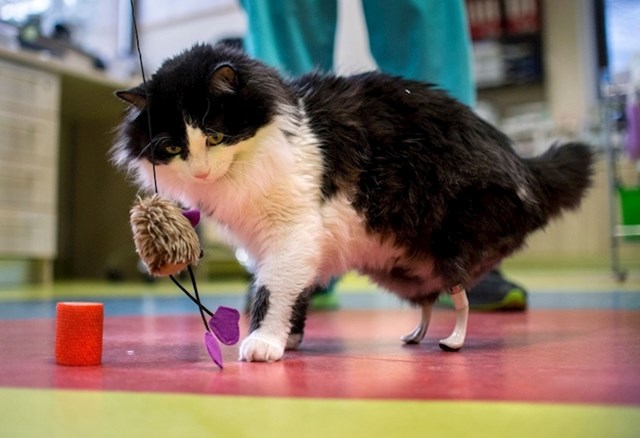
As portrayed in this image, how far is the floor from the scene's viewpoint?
1.89 ft

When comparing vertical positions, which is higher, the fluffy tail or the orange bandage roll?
the fluffy tail

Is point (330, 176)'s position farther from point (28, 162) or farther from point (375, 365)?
point (28, 162)

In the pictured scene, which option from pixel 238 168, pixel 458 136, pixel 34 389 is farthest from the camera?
pixel 458 136

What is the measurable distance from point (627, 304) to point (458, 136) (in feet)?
3.83

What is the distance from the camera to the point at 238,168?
1021 millimetres

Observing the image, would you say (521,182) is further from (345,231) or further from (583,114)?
(583,114)

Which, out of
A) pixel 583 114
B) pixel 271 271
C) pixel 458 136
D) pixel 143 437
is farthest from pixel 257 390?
pixel 583 114

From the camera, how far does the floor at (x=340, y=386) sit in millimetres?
575

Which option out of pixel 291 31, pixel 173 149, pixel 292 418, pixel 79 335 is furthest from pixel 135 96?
pixel 291 31

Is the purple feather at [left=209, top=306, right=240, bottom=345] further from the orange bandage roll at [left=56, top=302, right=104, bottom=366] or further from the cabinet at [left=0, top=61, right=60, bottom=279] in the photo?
the cabinet at [left=0, top=61, right=60, bottom=279]

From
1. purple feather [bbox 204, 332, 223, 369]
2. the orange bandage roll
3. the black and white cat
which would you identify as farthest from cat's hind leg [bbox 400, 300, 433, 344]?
the orange bandage roll

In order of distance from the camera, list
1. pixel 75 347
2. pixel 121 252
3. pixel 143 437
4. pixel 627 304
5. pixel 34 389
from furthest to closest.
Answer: pixel 121 252 < pixel 627 304 < pixel 75 347 < pixel 34 389 < pixel 143 437

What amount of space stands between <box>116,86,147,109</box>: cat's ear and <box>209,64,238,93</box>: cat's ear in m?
0.11

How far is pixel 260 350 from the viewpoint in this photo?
3.20 ft
